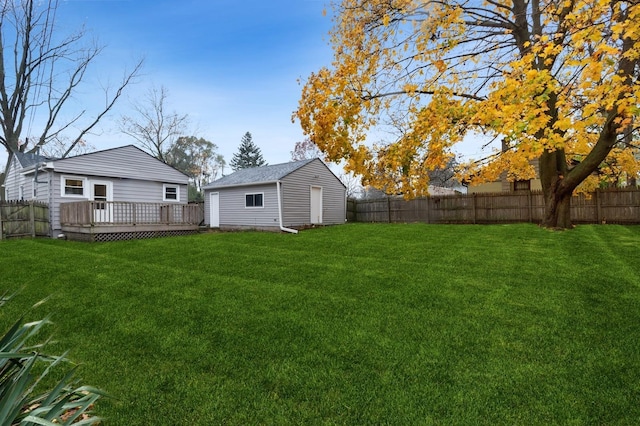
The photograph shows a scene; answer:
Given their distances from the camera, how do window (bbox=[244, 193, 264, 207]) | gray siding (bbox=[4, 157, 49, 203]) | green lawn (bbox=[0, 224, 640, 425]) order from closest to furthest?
green lawn (bbox=[0, 224, 640, 425]) < gray siding (bbox=[4, 157, 49, 203]) < window (bbox=[244, 193, 264, 207])

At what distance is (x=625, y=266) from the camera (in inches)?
229

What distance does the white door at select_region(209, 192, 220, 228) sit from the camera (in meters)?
17.9

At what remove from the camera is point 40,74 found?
20.4 m

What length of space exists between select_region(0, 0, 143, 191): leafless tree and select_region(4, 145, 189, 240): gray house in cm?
643

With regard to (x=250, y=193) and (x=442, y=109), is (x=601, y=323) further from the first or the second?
(x=250, y=193)

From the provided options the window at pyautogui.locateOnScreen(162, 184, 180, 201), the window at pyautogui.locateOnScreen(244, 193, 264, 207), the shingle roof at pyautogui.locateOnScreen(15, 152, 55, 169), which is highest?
the shingle roof at pyautogui.locateOnScreen(15, 152, 55, 169)

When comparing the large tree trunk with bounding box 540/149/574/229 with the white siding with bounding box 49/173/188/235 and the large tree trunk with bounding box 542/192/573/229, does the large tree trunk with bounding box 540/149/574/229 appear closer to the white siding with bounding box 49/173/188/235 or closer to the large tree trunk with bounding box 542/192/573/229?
the large tree trunk with bounding box 542/192/573/229

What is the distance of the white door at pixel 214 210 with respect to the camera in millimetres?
17859

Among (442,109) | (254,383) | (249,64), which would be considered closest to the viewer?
(254,383)

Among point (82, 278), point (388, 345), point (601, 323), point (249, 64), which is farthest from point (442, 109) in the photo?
point (249, 64)

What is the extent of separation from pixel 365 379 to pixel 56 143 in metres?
33.0

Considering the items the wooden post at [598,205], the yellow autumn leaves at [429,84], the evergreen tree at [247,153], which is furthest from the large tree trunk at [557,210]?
the evergreen tree at [247,153]

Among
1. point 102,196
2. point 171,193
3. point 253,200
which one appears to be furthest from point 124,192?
point 253,200

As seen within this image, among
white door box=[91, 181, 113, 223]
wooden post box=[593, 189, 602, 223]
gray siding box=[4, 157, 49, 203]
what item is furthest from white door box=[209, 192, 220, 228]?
wooden post box=[593, 189, 602, 223]
